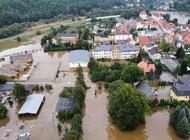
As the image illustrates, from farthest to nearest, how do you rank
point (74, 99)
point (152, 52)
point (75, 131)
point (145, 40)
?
point (145, 40) → point (152, 52) → point (74, 99) → point (75, 131)

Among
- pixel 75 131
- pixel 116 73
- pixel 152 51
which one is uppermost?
pixel 116 73

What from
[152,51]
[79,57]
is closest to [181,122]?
[152,51]

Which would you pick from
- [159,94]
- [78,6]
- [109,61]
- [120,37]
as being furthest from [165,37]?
[78,6]

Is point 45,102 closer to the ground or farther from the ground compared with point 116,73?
closer to the ground

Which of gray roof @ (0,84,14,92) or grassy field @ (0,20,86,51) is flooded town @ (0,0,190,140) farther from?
grassy field @ (0,20,86,51)

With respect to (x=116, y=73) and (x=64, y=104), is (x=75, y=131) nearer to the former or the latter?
(x=64, y=104)

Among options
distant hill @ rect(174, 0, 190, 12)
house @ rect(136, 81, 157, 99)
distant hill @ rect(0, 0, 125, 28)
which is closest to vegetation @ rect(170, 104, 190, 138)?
house @ rect(136, 81, 157, 99)

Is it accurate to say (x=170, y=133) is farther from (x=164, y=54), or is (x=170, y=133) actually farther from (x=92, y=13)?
(x=92, y=13)
